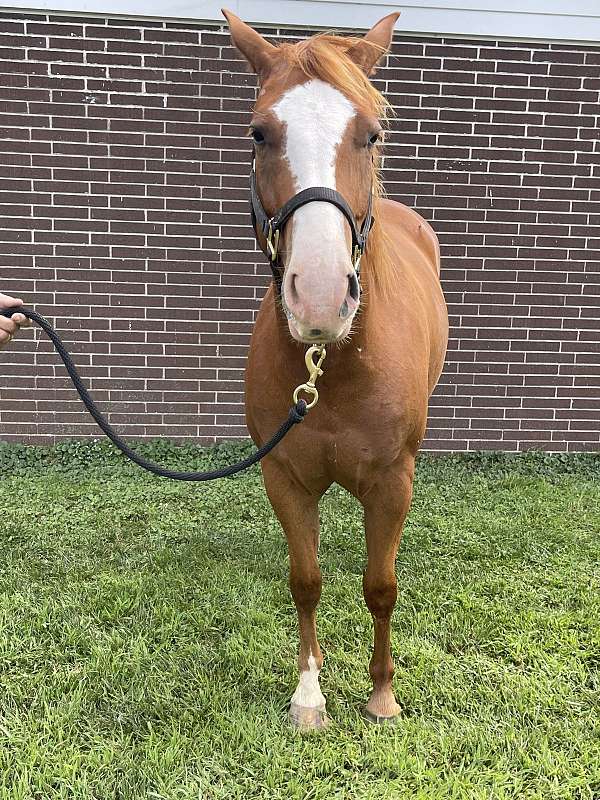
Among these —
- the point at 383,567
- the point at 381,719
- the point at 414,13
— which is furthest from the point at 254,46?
the point at 414,13

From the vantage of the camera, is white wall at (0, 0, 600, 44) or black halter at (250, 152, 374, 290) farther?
white wall at (0, 0, 600, 44)

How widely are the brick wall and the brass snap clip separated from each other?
306 centimetres

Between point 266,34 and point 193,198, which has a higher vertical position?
point 266,34

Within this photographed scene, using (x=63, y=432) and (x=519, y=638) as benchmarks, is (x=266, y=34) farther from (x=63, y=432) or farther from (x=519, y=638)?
(x=519, y=638)

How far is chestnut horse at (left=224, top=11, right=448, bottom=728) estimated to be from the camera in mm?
1479

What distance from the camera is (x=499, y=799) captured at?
6.32 ft

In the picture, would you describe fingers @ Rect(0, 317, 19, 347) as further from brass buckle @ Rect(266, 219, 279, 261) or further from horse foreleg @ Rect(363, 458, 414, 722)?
horse foreleg @ Rect(363, 458, 414, 722)

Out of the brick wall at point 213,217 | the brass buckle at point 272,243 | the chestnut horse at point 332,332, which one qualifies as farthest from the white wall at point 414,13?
the brass buckle at point 272,243

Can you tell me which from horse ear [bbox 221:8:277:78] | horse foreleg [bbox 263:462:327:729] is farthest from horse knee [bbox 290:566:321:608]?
horse ear [bbox 221:8:277:78]

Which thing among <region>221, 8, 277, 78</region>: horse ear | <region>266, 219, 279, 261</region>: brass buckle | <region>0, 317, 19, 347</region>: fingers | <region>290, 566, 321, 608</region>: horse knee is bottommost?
<region>290, 566, 321, 608</region>: horse knee

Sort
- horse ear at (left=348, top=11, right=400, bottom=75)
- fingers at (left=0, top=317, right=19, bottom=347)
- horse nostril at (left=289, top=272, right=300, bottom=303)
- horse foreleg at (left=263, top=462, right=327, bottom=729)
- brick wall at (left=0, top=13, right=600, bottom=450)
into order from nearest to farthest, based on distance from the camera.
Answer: horse nostril at (left=289, top=272, right=300, bottom=303), horse ear at (left=348, top=11, right=400, bottom=75), fingers at (left=0, top=317, right=19, bottom=347), horse foreleg at (left=263, top=462, right=327, bottom=729), brick wall at (left=0, top=13, right=600, bottom=450)

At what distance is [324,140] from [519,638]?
2.22 metres

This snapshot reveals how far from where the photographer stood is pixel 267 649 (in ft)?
8.67

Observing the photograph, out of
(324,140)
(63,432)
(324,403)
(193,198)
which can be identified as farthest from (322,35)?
(63,432)
